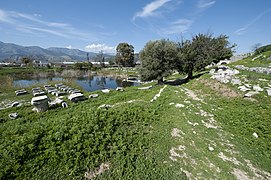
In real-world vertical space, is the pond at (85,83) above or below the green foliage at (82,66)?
below

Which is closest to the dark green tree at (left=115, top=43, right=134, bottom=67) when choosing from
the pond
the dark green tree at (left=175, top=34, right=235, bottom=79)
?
the pond

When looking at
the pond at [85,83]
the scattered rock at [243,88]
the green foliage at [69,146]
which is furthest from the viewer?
the pond at [85,83]

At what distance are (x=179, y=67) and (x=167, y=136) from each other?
16.6 m

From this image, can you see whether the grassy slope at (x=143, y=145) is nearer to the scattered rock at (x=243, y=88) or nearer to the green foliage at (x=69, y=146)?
the green foliage at (x=69, y=146)

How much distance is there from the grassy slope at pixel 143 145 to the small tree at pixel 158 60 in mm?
11235

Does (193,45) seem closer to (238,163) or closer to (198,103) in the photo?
(198,103)

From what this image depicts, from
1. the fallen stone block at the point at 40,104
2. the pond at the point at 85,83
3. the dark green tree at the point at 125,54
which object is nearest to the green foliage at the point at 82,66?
the dark green tree at the point at 125,54

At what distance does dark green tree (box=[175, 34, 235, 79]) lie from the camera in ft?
69.9

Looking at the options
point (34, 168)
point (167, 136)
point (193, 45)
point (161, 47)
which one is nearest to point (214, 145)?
point (167, 136)

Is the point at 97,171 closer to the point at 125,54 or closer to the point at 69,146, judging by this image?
the point at 69,146

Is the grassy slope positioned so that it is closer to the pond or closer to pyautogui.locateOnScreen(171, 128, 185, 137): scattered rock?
pyautogui.locateOnScreen(171, 128, 185, 137): scattered rock

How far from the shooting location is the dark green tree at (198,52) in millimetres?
21297

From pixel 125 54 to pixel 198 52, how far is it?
172 ft

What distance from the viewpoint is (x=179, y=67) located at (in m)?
21.4
